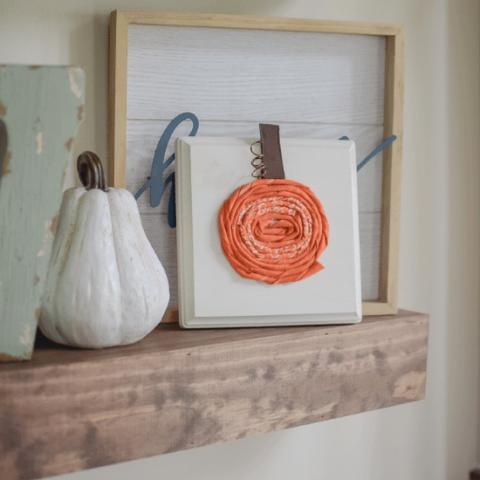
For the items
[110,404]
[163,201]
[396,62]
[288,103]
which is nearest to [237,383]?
[110,404]

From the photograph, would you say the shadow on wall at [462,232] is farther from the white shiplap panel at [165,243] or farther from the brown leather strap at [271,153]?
the white shiplap panel at [165,243]

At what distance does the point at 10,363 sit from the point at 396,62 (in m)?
0.68

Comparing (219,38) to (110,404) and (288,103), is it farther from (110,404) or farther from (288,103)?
(110,404)

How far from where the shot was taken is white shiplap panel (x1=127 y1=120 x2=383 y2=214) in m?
0.68

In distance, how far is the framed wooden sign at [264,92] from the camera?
2.22 feet

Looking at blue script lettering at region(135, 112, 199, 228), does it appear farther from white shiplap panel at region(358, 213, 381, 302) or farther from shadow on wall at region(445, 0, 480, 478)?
shadow on wall at region(445, 0, 480, 478)

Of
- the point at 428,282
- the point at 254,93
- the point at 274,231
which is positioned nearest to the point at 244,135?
the point at 254,93

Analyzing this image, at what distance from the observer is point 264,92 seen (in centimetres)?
73

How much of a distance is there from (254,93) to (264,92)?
0.02 metres

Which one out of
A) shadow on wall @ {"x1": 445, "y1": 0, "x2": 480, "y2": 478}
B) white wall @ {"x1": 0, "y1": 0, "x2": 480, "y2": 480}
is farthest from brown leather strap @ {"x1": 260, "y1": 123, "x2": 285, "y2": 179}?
shadow on wall @ {"x1": 445, "y1": 0, "x2": 480, "y2": 478}

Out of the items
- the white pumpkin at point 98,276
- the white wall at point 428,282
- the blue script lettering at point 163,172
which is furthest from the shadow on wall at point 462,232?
the white pumpkin at point 98,276

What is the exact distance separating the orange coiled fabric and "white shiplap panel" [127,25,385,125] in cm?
15

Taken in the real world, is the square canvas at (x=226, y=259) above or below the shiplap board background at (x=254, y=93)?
below

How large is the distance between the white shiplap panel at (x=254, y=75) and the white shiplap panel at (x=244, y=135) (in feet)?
0.04
